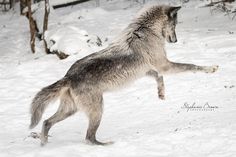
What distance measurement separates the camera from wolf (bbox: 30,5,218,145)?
664 cm

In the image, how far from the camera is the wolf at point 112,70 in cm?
664

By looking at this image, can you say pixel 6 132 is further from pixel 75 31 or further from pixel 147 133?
pixel 75 31

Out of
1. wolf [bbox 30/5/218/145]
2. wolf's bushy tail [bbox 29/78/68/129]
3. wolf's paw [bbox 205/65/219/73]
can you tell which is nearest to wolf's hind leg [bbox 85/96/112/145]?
wolf [bbox 30/5/218/145]

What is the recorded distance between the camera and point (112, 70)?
689 centimetres

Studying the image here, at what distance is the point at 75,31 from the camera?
14672 millimetres

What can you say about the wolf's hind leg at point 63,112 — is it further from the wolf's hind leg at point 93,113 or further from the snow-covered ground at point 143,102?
the wolf's hind leg at point 93,113

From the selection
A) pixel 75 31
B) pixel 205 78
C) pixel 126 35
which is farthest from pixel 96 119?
pixel 75 31

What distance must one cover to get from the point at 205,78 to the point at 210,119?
10.1ft

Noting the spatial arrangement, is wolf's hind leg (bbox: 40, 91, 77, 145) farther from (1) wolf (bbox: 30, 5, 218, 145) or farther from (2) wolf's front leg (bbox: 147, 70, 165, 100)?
(2) wolf's front leg (bbox: 147, 70, 165, 100)

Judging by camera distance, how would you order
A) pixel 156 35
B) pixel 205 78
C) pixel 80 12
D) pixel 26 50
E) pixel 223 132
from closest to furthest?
pixel 223 132, pixel 156 35, pixel 205 78, pixel 26 50, pixel 80 12

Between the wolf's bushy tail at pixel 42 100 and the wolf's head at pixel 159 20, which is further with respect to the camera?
the wolf's head at pixel 159 20

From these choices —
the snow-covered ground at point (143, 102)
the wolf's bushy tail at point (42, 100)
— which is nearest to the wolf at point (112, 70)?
the wolf's bushy tail at point (42, 100)

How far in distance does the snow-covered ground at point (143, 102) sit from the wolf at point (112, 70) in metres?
0.47

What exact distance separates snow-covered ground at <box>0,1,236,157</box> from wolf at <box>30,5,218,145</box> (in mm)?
467
